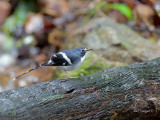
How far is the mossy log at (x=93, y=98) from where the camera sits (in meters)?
2.63

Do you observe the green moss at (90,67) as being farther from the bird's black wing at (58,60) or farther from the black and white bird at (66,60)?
the bird's black wing at (58,60)

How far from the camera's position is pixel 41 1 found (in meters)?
8.19

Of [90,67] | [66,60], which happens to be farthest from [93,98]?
[90,67]

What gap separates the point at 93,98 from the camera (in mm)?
2832

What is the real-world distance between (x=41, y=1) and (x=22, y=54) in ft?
6.93

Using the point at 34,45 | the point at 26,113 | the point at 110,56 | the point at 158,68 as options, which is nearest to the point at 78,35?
the point at 110,56

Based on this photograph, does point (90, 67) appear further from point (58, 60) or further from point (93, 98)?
point (93, 98)

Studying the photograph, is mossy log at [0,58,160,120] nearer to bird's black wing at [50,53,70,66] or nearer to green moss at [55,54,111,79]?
bird's black wing at [50,53,70,66]

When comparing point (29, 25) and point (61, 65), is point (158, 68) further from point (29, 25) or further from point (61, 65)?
point (29, 25)

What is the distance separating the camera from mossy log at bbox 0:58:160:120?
2.63 meters

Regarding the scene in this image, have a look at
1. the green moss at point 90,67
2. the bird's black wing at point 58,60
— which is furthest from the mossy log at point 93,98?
the green moss at point 90,67

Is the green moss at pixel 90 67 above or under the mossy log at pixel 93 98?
under

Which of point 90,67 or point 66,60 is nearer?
point 66,60

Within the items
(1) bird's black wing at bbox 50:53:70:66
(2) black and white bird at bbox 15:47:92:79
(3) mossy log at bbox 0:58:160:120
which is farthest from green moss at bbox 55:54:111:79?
(3) mossy log at bbox 0:58:160:120
